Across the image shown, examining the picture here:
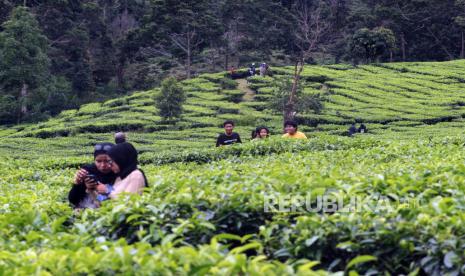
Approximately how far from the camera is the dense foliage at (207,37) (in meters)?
38.7

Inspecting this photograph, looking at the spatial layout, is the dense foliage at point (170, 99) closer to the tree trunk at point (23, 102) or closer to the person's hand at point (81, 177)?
the tree trunk at point (23, 102)

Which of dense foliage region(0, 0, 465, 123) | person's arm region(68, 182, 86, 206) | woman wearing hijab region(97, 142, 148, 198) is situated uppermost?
dense foliage region(0, 0, 465, 123)

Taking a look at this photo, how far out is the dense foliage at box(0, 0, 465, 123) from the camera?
3872 centimetres

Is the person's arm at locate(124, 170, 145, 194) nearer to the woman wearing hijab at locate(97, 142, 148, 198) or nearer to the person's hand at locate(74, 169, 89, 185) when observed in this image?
the woman wearing hijab at locate(97, 142, 148, 198)

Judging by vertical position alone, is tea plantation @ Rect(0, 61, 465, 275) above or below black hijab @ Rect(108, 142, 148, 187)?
below

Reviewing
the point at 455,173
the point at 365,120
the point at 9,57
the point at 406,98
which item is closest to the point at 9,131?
the point at 9,57

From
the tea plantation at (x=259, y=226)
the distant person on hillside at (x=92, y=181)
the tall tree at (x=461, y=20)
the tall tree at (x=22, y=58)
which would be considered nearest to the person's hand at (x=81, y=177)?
the distant person on hillside at (x=92, y=181)

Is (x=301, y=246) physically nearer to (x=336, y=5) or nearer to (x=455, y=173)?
(x=455, y=173)

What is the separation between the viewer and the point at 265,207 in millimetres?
4195

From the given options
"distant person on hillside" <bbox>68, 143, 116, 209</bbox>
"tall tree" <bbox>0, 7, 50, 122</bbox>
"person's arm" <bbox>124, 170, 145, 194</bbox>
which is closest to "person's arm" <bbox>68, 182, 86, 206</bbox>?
"distant person on hillside" <bbox>68, 143, 116, 209</bbox>

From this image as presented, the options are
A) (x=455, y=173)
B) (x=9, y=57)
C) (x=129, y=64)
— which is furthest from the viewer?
(x=129, y=64)

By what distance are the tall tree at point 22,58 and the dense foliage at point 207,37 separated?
2.69 meters

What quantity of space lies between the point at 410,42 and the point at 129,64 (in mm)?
17517

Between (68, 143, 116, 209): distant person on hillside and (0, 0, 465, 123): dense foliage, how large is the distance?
30.7m
